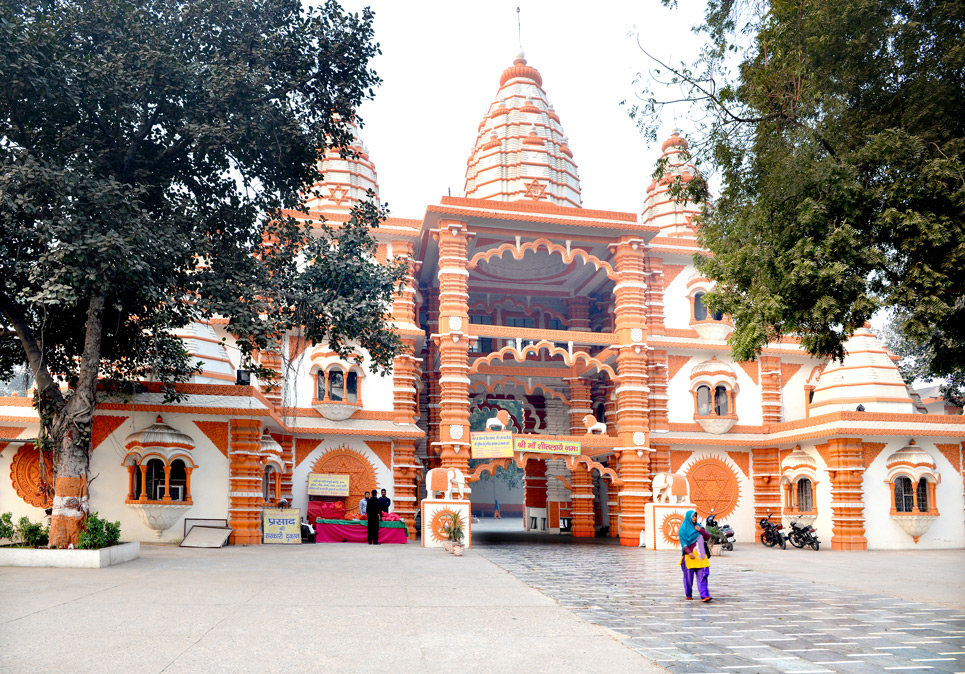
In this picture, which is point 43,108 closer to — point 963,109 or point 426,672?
point 426,672

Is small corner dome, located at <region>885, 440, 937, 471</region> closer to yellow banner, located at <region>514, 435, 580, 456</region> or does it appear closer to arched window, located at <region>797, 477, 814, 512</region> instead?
arched window, located at <region>797, 477, 814, 512</region>

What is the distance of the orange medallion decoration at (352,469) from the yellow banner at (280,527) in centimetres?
412

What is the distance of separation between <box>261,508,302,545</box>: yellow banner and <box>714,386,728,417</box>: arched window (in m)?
15.2

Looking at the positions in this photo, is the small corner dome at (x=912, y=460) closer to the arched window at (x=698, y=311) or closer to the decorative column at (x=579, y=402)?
the arched window at (x=698, y=311)

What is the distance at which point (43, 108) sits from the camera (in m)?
13.9

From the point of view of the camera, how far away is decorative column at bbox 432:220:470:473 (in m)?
25.1

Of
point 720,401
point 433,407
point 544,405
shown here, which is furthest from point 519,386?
point 720,401

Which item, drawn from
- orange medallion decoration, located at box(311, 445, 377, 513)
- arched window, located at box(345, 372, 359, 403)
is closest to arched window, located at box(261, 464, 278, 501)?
orange medallion decoration, located at box(311, 445, 377, 513)

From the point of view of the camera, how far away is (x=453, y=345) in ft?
84.1

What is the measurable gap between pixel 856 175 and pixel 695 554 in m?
5.31

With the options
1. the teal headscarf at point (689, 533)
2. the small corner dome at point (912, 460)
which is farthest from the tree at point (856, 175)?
the small corner dome at point (912, 460)

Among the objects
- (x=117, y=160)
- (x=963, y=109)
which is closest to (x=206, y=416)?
(x=117, y=160)

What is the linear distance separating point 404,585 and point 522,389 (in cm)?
2079

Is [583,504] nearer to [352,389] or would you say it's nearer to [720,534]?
[720,534]
